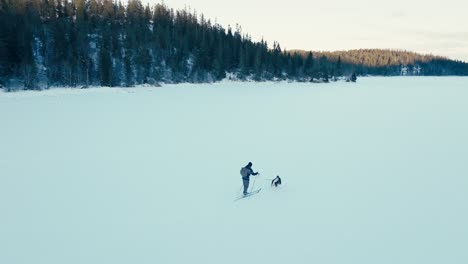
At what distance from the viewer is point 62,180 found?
1057 cm

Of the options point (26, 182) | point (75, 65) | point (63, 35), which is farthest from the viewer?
point (63, 35)

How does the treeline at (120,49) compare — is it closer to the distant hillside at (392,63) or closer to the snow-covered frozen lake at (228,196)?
the snow-covered frozen lake at (228,196)

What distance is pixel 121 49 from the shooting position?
70.2 meters

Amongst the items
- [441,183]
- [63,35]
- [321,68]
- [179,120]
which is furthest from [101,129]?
[321,68]

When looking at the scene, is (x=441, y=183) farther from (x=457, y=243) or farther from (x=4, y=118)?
(x=4, y=118)

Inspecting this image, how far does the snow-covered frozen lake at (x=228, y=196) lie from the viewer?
6.72 meters

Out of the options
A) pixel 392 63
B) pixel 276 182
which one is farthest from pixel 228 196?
pixel 392 63

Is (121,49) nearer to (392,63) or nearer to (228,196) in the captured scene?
(228,196)

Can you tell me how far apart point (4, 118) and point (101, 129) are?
29.2 feet

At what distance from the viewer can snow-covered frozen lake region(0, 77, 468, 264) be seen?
265 inches

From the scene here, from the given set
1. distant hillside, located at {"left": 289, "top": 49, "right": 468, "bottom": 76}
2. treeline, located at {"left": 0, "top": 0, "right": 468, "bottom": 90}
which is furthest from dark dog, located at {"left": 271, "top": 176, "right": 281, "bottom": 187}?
distant hillside, located at {"left": 289, "top": 49, "right": 468, "bottom": 76}

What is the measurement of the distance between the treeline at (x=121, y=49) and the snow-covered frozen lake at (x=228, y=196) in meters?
36.6

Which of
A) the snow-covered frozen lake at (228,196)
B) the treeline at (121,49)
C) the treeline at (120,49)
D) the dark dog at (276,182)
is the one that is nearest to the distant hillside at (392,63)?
the treeline at (120,49)

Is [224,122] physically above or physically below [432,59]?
below
